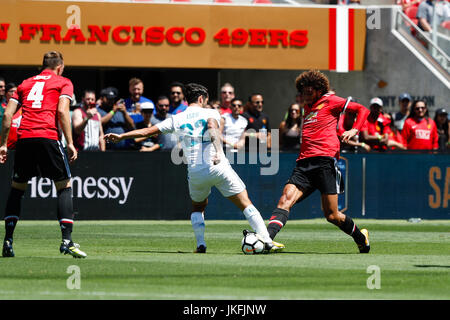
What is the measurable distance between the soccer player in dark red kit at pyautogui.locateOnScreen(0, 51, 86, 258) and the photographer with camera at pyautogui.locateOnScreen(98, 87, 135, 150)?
7508 mm

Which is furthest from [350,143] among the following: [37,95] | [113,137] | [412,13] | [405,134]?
[37,95]

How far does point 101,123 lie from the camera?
63.8 feet

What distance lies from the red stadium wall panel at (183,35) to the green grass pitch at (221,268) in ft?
35.7

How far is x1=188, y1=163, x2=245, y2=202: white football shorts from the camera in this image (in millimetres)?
11875

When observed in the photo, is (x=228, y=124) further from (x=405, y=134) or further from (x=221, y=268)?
(x=221, y=268)

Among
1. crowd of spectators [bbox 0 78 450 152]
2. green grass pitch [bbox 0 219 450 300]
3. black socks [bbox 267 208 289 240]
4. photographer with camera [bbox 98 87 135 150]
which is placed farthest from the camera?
crowd of spectators [bbox 0 78 450 152]

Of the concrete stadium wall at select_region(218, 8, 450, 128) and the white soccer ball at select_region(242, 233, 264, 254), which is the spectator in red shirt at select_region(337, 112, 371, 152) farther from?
the white soccer ball at select_region(242, 233, 264, 254)

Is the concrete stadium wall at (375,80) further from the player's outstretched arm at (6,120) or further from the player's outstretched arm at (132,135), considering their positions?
the player's outstretched arm at (6,120)

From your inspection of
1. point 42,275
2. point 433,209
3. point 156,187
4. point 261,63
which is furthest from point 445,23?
point 42,275

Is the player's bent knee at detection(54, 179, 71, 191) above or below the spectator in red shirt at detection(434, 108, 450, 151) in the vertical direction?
below

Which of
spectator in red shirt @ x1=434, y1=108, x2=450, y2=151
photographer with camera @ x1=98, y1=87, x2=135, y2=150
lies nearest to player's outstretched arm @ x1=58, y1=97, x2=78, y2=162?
photographer with camera @ x1=98, y1=87, x2=135, y2=150
